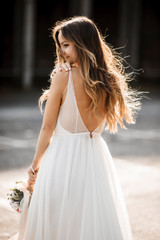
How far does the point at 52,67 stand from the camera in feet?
60.7

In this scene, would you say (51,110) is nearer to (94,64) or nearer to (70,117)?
(70,117)

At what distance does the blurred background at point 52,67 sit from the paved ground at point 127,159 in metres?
0.01

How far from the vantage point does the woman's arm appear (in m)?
2.80

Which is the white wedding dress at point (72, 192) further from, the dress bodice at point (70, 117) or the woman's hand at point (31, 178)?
the woman's hand at point (31, 178)

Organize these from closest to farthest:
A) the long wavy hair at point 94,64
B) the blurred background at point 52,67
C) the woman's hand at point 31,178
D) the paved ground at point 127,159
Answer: the long wavy hair at point 94,64
the woman's hand at point 31,178
the paved ground at point 127,159
the blurred background at point 52,67

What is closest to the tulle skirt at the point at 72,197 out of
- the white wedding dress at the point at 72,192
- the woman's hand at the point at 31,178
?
the white wedding dress at the point at 72,192

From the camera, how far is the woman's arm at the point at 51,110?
9.18 ft

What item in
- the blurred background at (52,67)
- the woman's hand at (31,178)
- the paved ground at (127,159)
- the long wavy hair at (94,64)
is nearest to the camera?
the long wavy hair at (94,64)

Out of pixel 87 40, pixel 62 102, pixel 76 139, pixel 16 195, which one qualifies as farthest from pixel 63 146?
pixel 87 40

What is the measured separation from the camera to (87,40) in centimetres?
279

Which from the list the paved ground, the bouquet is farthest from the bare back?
the paved ground

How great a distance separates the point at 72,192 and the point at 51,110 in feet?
1.82

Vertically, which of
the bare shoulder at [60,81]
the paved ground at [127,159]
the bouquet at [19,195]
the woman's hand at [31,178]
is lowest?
the paved ground at [127,159]

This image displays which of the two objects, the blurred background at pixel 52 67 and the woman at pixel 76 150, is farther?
the blurred background at pixel 52 67
